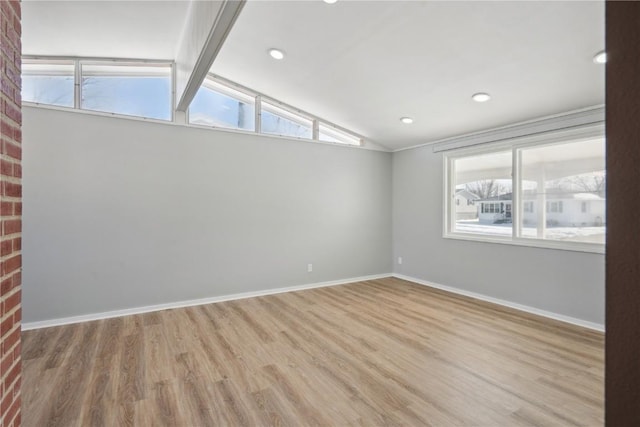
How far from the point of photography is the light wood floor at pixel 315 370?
192 cm

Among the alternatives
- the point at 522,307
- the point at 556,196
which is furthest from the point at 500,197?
the point at 522,307

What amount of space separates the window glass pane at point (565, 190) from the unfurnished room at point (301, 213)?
0.9 inches

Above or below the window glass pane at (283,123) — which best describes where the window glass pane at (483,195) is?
below

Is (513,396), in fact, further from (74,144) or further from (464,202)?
(74,144)

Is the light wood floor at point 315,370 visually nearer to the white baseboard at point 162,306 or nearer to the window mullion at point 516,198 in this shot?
the white baseboard at point 162,306

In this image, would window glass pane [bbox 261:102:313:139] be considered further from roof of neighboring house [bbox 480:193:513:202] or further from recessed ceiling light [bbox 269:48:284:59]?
roof of neighboring house [bbox 480:193:513:202]

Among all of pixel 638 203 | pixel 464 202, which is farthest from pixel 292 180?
pixel 638 203

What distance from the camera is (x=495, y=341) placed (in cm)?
291

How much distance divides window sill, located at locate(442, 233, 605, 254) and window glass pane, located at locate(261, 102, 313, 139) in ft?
9.01

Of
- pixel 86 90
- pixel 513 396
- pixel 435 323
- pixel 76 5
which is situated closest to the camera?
pixel 513 396

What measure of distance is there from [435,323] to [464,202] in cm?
207

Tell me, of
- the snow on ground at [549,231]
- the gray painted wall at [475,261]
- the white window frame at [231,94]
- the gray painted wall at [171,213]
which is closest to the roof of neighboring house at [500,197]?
the snow on ground at [549,231]

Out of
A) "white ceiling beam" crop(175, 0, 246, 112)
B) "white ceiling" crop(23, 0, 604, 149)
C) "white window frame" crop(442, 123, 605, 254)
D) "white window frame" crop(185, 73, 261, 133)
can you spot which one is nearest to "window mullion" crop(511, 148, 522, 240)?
"white window frame" crop(442, 123, 605, 254)

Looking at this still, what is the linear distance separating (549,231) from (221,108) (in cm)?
444
